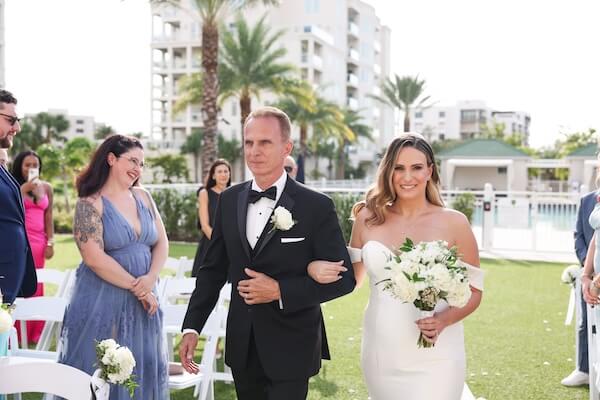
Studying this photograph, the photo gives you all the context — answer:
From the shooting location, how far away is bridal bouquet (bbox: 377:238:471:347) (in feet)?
11.0

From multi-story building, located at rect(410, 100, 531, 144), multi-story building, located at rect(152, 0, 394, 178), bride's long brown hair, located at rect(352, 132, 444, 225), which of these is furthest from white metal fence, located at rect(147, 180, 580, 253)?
multi-story building, located at rect(410, 100, 531, 144)

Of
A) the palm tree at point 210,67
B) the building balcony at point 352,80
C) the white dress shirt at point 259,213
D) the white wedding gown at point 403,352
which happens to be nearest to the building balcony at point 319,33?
the building balcony at point 352,80

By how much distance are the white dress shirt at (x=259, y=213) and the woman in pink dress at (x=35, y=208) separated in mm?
5621

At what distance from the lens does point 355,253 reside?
4.05 metres

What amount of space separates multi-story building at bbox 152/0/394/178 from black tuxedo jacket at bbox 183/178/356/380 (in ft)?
205

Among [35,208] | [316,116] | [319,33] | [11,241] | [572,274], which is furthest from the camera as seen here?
[319,33]

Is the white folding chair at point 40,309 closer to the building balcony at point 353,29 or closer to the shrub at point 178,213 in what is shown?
the shrub at point 178,213

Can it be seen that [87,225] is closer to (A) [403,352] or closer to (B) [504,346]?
(A) [403,352]

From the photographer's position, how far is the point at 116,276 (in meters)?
4.70

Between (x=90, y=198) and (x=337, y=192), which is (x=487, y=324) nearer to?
(x=90, y=198)

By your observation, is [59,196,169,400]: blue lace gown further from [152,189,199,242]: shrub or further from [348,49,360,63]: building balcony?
[348,49,360,63]: building balcony

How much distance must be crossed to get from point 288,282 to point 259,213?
1.38ft

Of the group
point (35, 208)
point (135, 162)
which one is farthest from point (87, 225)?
point (35, 208)

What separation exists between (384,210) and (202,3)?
63.1 ft
